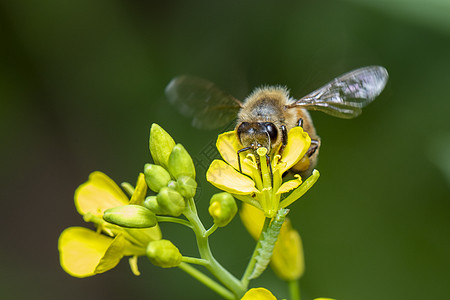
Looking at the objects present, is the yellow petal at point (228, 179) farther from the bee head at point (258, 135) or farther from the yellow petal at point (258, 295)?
the yellow petal at point (258, 295)

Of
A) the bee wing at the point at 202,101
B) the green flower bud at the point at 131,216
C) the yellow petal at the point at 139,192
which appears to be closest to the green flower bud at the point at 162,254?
the green flower bud at the point at 131,216

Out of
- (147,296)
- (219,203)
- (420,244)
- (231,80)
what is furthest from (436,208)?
(147,296)

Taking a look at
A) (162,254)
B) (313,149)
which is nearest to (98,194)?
(162,254)

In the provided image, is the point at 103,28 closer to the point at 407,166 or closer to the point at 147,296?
the point at 147,296

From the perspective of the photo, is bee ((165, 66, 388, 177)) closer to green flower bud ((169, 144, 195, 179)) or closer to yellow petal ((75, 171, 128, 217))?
green flower bud ((169, 144, 195, 179))

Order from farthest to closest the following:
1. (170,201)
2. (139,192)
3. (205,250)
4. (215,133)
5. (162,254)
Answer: (215,133)
(139,192)
(205,250)
(170,201)
(162,254)

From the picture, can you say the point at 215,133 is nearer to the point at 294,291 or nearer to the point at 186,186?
the point at 294,291
